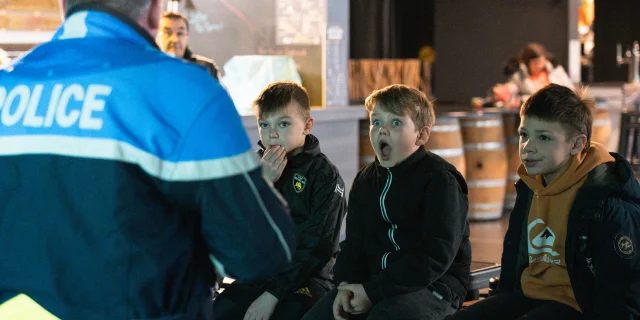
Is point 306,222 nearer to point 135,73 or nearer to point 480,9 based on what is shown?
point 135,73

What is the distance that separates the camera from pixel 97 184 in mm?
1655

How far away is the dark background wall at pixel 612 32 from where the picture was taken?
65.2ft

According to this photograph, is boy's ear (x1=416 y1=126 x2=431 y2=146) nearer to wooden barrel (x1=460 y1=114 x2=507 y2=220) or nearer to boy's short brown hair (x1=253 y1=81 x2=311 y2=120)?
boy's short brown hair (x1=253 y1=81 x2=311 y2=120)

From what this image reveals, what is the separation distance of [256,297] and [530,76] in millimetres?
6992

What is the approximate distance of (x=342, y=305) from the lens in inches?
129

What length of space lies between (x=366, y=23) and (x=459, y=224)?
14.2 meters

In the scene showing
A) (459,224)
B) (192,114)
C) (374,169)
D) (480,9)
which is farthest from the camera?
(480,9)

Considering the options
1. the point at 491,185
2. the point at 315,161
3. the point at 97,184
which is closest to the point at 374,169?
the point at 315,161

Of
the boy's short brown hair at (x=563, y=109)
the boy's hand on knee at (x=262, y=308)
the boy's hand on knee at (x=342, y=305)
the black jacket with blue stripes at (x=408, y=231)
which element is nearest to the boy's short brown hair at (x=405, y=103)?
the black jacket with blue stripes at (x=408, y=231)

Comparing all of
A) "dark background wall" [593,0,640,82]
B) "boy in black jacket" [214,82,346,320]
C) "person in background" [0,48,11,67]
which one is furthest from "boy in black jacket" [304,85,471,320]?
"dark background wall" [593,0,640,82]

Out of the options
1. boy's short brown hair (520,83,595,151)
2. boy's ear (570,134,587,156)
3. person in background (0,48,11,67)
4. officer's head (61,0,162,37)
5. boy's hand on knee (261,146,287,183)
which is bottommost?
boy's hand on knee (261,146,287,183)

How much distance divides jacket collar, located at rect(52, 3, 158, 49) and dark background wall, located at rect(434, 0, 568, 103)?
14954mm

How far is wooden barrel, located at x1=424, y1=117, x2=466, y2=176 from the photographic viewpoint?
25.1ft

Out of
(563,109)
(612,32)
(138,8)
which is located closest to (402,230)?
(563,109)
